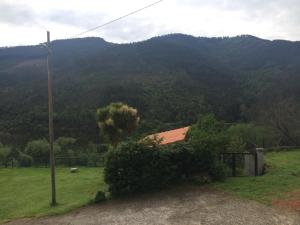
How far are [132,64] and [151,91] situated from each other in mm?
16142

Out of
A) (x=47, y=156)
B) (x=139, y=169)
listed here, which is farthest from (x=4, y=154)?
(x=139, y=169)

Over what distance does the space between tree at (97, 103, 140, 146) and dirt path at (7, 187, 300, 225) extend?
1682 centimetres

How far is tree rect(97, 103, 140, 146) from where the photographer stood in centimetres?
3597

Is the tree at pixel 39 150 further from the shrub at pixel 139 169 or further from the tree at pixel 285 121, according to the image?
the shrub at pixel 139 169

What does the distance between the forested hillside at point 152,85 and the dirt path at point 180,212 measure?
30.7m

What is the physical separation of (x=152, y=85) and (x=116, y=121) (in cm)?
4459

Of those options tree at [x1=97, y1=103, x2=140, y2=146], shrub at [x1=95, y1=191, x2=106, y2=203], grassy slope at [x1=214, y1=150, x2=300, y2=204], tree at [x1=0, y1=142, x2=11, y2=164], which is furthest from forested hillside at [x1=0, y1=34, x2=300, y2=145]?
shrub at [x1=95, y1=191, x2=106, y2=203]

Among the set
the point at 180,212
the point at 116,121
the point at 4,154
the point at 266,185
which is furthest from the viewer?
the point at 4,154

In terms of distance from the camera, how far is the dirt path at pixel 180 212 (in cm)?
1443

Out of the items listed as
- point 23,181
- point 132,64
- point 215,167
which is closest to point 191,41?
point 132,64

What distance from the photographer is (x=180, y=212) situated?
16.1 meters

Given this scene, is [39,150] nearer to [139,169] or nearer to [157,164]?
[139,169]

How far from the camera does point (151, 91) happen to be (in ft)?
255

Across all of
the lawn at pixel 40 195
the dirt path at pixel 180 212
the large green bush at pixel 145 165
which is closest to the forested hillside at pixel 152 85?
the lawn at pixel 40 195
